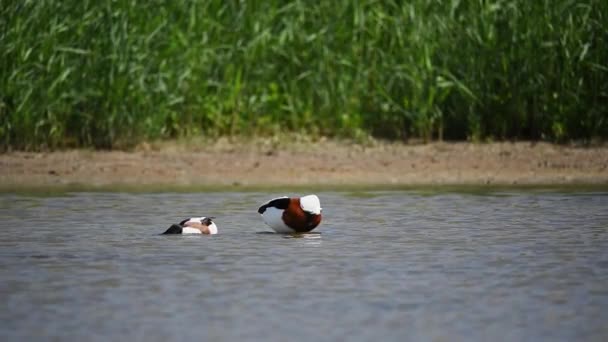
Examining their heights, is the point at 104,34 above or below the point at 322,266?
above

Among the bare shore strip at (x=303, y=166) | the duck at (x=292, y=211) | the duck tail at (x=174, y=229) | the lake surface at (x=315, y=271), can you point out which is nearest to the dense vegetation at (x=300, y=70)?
the bare shore strip at (x=303, y=166)

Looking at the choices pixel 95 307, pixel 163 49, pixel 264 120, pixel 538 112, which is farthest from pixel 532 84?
pixel 95 307

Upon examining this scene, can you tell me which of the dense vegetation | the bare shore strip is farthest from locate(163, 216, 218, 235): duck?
the dense vegetation

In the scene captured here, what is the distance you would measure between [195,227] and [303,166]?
11.8ft

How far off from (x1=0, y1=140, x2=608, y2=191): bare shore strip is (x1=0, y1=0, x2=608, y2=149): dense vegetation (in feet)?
0.93

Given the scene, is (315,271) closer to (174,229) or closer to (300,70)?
(174,229)

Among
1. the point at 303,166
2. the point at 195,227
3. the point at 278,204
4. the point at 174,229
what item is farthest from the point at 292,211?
the point at 303,166

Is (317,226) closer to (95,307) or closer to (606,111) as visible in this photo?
(95,307)

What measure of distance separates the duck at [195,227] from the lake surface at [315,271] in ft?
0.18

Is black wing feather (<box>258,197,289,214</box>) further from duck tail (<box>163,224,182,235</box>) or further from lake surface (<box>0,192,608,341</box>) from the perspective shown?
duck tail (<box>163,224,182,235</box>)

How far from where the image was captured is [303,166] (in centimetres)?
1291

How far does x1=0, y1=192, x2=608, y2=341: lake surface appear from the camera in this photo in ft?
21.2

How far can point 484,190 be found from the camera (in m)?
12.2

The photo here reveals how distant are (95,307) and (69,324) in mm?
419
